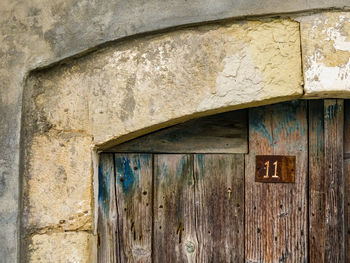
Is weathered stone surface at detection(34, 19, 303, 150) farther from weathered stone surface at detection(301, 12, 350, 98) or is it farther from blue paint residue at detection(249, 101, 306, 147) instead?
blue paint residue at detection(249, 101, 306, 147)

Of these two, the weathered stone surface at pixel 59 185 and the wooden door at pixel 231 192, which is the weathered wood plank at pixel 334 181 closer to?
the wooden door at pixel 231 192

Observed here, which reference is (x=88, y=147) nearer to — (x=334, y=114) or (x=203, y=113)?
(x=203, y=113)

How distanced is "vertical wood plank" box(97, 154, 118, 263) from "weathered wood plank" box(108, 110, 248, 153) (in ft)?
0.23

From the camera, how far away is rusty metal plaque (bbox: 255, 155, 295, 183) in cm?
155

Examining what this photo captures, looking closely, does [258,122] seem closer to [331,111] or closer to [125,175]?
[331,111]

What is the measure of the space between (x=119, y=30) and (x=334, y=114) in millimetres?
792

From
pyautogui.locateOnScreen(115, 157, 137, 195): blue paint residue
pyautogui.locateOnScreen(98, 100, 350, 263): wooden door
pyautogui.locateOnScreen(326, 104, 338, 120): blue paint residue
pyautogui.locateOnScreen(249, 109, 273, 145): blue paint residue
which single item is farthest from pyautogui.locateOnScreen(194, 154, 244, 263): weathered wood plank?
pyautogui.locateOnScreen(326, 104, 338, 120): blue paint residue

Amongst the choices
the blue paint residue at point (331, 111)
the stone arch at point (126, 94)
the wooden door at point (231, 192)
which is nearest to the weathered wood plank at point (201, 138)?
the wooden door at point (231, 192)

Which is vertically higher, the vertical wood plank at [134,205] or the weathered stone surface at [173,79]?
the weathered stone surface at [173,79]

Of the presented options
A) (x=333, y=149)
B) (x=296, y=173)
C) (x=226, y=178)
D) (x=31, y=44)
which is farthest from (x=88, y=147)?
(x=333, y=149)

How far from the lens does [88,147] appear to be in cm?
143

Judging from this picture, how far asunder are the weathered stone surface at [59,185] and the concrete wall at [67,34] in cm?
4

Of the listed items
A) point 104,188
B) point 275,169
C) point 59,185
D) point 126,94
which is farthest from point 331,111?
point 59,185

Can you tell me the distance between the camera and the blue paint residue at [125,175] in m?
1.61
